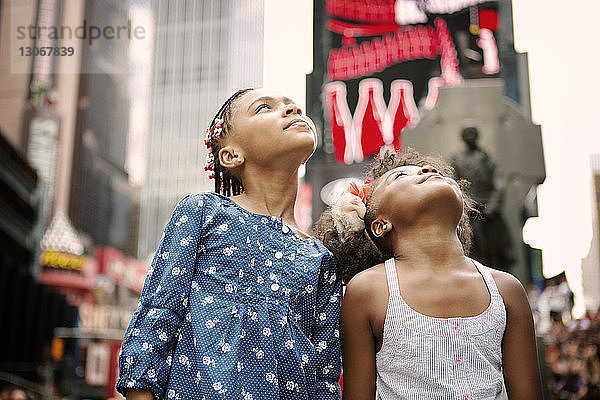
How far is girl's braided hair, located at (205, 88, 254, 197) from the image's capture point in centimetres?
195

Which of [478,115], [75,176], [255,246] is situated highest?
[75,176]

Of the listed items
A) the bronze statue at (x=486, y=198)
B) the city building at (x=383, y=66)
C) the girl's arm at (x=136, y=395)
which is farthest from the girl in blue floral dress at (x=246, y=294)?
the city building at (x=383, y=66)

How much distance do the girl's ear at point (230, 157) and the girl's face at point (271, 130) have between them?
0.02 metres

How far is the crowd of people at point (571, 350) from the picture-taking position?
5.39 metres

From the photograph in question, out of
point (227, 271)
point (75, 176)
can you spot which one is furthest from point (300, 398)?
point (75, 176)

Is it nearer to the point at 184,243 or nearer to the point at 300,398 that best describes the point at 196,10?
the point at 184,243

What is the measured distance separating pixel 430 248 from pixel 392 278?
124 millimetres

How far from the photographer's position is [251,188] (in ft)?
6.08

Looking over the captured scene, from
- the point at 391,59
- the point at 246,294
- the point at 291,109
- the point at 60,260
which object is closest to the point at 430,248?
the point at 246,294

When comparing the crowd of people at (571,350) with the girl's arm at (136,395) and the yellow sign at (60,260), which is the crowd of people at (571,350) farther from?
the yellow sign at (60,260)

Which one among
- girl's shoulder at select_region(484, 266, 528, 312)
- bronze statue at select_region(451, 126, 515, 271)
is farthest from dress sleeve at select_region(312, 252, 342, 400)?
bronze statue at select_region(451, 126, 515, 271)

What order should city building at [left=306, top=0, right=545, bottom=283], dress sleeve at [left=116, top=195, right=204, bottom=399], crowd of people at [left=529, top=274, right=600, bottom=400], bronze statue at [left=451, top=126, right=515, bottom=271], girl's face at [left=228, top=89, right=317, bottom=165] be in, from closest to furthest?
dress sleeve at [left=116, top=195, right=204, bottom=399] → girl's face at [left=228, top=89, right=317, bottom=165] → bronze statue at [left=451, top=126, right=515, bottom=271] → crowd of people at [left=529, top=274, right=600, bottom=400] → city building at [left=306, top=0, right=545, bottom=283]

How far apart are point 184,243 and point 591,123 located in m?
4.28

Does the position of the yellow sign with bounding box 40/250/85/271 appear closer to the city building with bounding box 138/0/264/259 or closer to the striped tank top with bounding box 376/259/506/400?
the city building with bounding box 138/0/264/259
